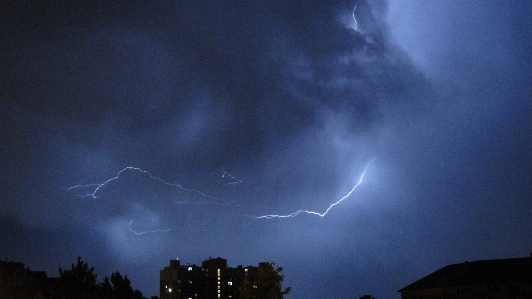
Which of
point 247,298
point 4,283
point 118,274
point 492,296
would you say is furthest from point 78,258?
point 492,296

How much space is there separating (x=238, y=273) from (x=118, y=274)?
10200 centimetres

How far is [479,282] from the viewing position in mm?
63781

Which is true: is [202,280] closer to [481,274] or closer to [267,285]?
[481,274]

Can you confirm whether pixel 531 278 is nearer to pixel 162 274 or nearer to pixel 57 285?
pixel 57 285

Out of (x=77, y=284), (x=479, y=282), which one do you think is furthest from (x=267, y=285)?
(x=479, y=282)

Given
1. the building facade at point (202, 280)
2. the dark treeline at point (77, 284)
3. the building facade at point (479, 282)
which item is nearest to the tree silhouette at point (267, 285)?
the dark treeline at point (77, 284)

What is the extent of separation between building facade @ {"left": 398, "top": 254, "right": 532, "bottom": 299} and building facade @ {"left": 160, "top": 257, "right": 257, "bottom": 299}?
65557 mm

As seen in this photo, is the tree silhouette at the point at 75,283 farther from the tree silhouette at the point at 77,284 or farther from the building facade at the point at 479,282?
the building facade at the point at 479,282

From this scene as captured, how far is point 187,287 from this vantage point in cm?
13600

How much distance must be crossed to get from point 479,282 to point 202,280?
8481 cm

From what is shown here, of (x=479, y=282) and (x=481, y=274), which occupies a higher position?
(x=481, y=274)

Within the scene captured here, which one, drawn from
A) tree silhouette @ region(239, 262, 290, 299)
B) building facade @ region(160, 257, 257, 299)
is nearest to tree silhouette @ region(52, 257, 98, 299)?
tree silhouette @ region(239, 262, 290, 299)

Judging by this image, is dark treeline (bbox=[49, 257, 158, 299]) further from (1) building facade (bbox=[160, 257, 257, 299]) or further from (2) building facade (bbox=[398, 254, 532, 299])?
(1) building facade (bbox=[160, 257, 257, 299])

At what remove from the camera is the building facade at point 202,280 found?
443 ft
